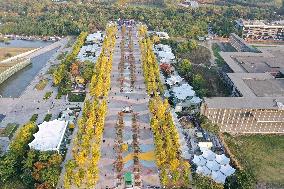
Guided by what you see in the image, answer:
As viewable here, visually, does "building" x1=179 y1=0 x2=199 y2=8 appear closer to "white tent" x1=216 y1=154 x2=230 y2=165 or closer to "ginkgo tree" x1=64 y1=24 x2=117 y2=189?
"ginkgo tree" x1=64 y1=24 x2=117 y2=189

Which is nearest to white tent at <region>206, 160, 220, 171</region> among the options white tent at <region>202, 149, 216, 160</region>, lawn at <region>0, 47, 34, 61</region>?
white tent at <region>202, 149, 216, 160</region>

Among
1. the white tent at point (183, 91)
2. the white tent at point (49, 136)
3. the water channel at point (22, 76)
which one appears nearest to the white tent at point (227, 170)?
the white tent at point (183, 91)

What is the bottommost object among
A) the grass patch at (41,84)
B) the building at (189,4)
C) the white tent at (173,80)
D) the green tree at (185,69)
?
the grass patch at (41,84)

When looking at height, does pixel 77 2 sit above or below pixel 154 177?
above

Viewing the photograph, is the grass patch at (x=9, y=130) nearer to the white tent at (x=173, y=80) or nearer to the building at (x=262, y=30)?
the white tent at (x=173, y=80)

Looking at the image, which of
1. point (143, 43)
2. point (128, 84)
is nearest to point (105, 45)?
point (143, 43)

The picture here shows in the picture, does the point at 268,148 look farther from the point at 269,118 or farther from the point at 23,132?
the point at 23,132
